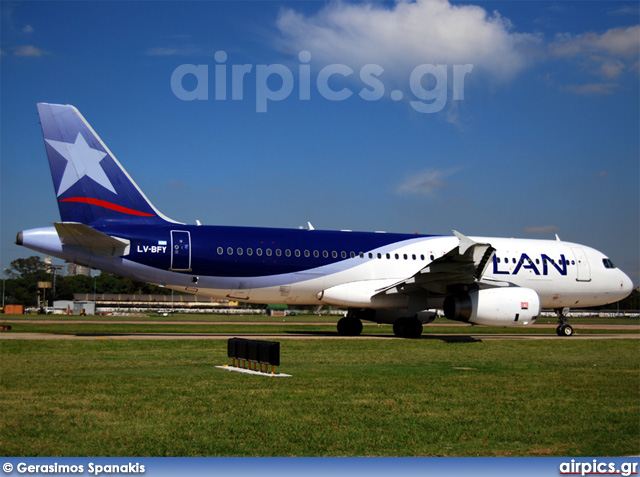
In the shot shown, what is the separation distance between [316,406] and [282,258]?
1501 cm

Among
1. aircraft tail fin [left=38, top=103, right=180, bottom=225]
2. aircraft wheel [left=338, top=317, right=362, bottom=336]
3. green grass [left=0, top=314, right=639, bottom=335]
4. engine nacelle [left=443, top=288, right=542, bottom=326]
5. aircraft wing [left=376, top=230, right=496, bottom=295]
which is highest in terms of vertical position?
aircraft tail fin [left=38, top=103, right=180, bottom=225]

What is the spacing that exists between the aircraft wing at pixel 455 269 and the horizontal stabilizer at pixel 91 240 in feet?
32.9

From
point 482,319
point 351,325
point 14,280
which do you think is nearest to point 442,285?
point 482,319

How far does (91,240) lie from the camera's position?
21.3 metres

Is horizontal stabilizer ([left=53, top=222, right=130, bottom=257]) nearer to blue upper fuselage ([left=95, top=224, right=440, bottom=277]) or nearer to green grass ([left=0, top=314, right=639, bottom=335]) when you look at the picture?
blue upper fuselage ([left=95, top=224, right=440, bottom=277])

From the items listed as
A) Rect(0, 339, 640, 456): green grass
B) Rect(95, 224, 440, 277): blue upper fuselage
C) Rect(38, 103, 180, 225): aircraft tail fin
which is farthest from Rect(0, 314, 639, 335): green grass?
Rect(0, 339, 640, 456): green grass

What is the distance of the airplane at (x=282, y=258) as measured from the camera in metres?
21.9

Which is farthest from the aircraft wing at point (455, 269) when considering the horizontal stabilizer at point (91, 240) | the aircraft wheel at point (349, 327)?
the horizontal stabilizer at point (91, 240)

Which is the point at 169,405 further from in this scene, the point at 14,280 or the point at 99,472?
the point at 14,280

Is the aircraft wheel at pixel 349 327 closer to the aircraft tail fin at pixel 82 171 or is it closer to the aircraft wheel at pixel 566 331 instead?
the aircraft wheel at pixel 566 331

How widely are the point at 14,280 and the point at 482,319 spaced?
11691 centimetres

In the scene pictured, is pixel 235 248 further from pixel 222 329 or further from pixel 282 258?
pixel 222 329

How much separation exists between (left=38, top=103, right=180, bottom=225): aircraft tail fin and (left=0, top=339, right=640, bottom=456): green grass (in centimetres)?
580

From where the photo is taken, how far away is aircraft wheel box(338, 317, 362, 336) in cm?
2817
